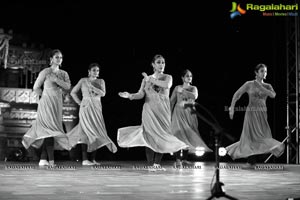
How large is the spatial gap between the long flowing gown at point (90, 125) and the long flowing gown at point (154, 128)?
1.97ft

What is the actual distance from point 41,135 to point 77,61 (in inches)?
168

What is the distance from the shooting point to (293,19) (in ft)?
35.1

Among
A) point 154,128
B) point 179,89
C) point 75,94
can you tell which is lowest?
point 154,128

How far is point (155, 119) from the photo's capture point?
8156mm

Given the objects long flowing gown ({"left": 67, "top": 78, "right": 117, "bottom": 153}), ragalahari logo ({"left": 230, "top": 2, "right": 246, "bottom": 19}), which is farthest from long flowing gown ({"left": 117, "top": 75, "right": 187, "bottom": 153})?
ragalahari logo ({"left": 230, "top": 2, "right": 246, "bottom": 19})

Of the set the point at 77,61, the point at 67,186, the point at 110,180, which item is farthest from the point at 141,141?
the point at 77,61

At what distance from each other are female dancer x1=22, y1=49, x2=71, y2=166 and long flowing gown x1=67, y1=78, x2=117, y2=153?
1.58 ft

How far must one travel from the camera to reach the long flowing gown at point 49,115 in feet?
27.1

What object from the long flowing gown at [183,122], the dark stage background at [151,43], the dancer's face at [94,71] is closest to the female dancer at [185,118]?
the long flowing gown at [183,122]

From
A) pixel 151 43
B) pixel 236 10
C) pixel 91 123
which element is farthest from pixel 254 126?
pixel 151 43

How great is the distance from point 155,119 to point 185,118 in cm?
147

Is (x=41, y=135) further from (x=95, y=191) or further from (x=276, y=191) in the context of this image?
(x=276, y=191)

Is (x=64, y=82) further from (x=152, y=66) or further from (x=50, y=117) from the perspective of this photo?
(x=152, y=66)

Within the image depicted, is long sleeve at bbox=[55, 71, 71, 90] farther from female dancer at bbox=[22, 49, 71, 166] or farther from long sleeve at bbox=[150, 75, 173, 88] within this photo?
long sleeve at bbox=[150, 75, 173, 88]
